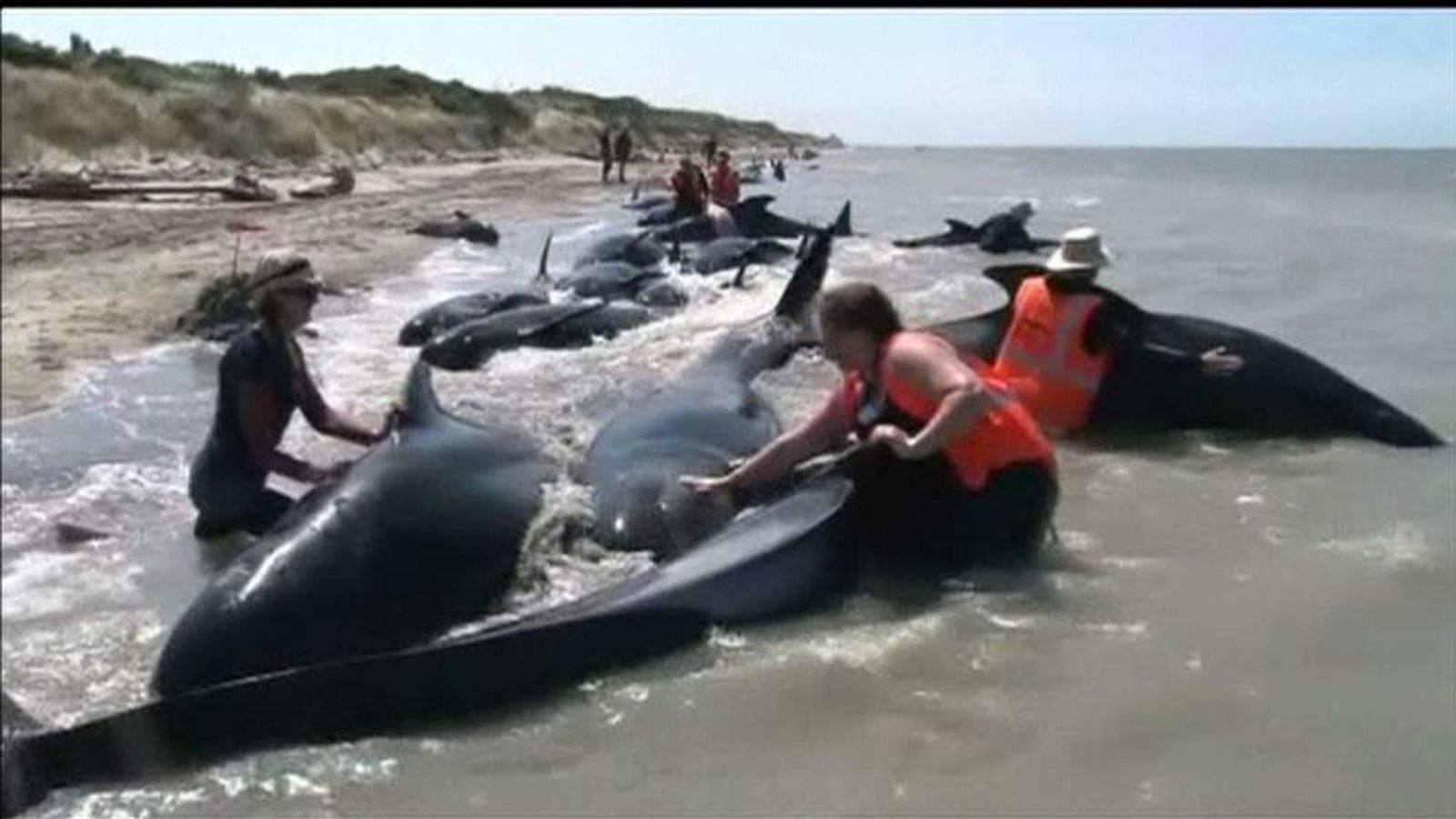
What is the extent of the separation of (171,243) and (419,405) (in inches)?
179

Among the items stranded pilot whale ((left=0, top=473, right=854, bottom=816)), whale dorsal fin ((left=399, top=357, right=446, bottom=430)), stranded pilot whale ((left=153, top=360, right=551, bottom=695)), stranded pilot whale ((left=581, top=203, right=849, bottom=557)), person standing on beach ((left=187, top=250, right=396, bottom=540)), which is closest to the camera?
person standing on beach ((left=187, top=250, right=396, bottom=540))

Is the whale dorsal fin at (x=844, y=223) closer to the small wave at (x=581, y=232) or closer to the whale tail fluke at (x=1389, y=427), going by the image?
the small wave at (x=581, y=232)

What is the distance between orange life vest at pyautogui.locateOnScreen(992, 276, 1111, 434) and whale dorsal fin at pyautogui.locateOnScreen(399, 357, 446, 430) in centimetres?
346

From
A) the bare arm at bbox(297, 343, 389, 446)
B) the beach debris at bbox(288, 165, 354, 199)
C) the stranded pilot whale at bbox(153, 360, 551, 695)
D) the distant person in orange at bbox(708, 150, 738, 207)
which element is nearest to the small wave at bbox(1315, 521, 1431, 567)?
the stranded pilot whale at bbox(153, 360, 551, 695)

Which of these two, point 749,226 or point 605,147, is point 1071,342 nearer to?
point 605,147

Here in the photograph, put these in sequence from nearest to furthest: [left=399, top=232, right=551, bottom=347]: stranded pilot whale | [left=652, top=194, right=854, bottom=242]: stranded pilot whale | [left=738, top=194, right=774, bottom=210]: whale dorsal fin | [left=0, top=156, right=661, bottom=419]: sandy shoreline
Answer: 1. [left=0, top=156, right=661, bottom=419]: sandy shoreline
2. [left=399, top=232, right=551, bottom=347]: stranded pilot whale
3. [left=652, top=194, right=854, bottom=242]: stranded pilot whale
4. [left=738, top=194, right=774, bottom=210]: whale dorsal fin

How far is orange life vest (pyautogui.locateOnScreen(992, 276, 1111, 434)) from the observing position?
9578 mm

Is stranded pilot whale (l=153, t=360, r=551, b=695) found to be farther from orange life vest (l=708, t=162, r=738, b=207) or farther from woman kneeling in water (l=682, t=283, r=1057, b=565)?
orange life vest (l=708, t=162, r=738, b=207)

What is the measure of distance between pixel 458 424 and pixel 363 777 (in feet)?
8.21

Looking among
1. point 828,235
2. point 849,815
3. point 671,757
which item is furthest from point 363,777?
point 828,235

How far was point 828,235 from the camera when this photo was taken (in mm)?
13414

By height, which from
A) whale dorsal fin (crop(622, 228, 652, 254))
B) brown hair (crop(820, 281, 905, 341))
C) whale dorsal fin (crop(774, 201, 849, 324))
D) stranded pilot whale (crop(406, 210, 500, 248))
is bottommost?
stranded pilot whale (crop(406, 210, 500, 248))

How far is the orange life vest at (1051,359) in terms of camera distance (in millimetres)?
9578

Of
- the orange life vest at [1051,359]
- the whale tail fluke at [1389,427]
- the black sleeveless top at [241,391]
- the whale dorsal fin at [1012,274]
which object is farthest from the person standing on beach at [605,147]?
the black sleeveless top at [241,391]
